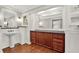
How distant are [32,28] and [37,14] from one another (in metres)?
0.32

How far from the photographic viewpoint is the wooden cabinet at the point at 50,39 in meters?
2.07

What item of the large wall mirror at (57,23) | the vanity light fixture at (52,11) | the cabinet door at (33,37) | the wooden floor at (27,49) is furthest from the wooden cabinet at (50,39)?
the vanity light fixture at (52,11)

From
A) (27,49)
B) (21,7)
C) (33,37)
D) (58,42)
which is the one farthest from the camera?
(58,42)

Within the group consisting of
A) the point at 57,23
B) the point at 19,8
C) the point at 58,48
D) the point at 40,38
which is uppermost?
the point at 19,8

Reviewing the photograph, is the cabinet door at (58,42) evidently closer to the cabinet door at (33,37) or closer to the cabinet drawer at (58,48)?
the cabinet drawer at (58,48)

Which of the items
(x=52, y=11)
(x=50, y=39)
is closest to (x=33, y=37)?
(x=50, y=39)

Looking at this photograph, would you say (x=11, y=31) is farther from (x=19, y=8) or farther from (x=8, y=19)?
(x=19, y=8)

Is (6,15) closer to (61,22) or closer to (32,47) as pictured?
(32,47)

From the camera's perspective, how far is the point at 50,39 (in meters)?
2.19

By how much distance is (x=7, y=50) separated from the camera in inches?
74.9

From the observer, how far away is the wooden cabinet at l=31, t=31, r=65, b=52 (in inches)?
81.6
